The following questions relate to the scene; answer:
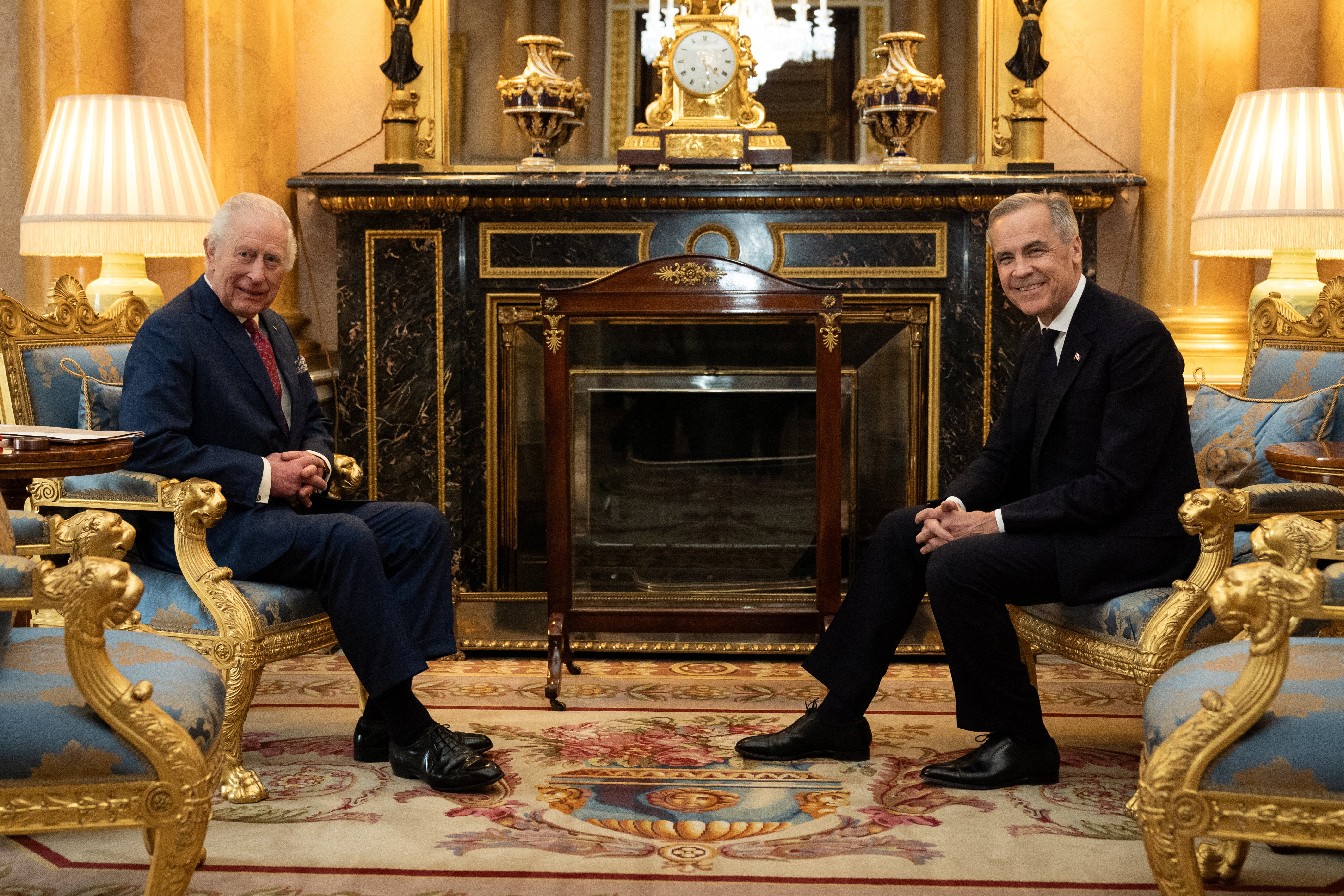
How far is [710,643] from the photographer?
12.5 feet

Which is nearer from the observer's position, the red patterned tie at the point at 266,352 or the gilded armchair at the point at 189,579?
the gilded armchair at the point at 189,579

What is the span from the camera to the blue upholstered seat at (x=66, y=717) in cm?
170

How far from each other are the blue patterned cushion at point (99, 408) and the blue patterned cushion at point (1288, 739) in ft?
7.73

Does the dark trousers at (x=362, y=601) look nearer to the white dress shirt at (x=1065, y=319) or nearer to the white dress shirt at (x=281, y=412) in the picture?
the white dress shirt at (x=281, y=412)

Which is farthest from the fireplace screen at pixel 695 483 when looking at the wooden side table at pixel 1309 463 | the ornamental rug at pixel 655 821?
the wooden side table at pixel 1309 463

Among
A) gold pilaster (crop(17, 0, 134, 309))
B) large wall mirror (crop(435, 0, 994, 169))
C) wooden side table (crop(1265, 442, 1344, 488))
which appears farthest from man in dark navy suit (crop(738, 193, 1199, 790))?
gold pilaster (crop(17, 0, 134, 309))

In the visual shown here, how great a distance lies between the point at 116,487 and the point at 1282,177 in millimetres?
3129

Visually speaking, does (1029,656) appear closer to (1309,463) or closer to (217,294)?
(1309,463)

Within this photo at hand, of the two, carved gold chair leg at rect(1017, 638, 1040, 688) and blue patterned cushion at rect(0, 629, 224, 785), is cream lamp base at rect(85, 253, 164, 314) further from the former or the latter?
carved gold chair leg at rect(1017, 638, 1040, 688)

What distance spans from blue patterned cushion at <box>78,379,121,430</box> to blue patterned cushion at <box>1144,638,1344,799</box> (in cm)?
236

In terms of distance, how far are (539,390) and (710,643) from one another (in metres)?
1.10

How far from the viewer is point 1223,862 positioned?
87.1 inches

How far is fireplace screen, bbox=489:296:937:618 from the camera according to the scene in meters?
3.68

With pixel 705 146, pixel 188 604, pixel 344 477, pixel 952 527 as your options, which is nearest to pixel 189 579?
pixel 188 604
